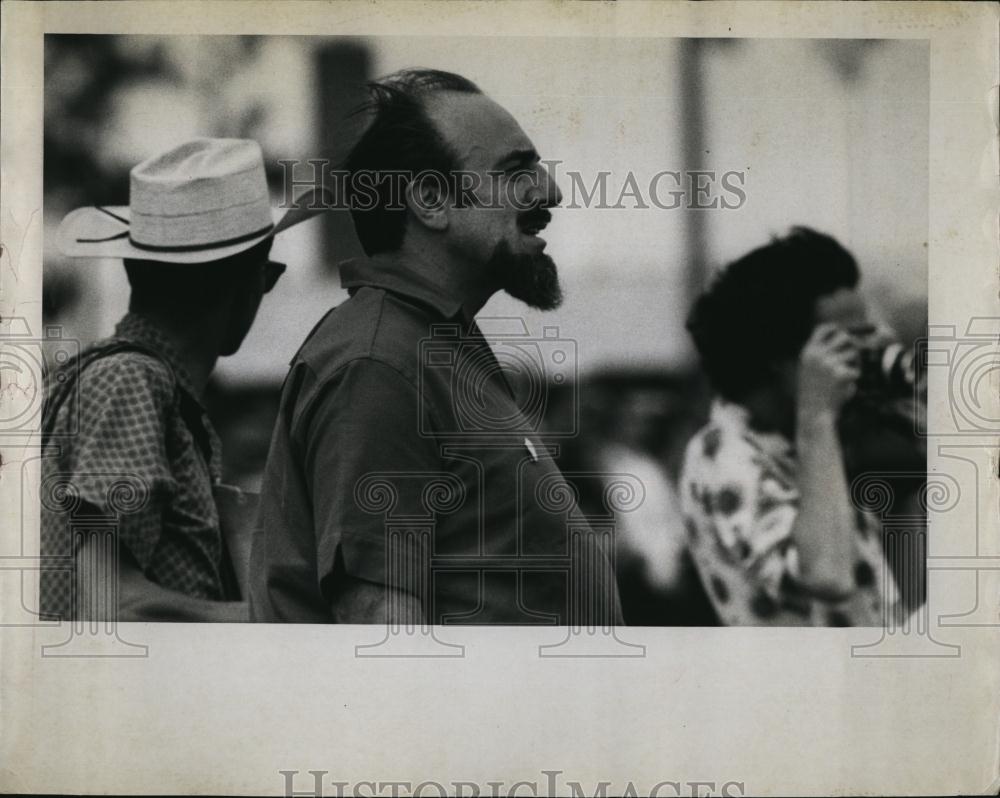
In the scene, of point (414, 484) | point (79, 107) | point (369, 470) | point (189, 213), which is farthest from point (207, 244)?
point (414, 484)

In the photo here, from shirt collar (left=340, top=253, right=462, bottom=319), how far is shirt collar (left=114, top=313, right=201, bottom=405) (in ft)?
2.32

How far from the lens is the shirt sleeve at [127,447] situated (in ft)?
14.1

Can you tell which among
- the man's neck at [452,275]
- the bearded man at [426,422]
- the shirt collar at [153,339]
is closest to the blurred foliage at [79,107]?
the shirt collar at [153,339]

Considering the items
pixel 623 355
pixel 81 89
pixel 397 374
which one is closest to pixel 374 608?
pixel 397 374

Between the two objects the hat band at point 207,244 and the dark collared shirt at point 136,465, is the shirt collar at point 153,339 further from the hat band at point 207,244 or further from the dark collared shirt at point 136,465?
the hat band at point 207,244

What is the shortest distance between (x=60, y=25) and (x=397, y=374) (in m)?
1.92

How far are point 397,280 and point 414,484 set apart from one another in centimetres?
79

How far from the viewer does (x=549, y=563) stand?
429 cm

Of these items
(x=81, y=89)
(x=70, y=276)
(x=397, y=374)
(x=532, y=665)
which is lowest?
(x=532, y=665)

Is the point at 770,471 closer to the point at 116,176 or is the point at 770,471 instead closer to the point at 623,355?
the point at 623,355

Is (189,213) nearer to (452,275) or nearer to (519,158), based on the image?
(452,275)

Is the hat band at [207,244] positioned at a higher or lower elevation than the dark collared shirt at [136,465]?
higher

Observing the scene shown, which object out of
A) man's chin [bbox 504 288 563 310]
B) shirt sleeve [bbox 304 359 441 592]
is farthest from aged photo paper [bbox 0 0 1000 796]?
shirt sleeve [bbox 304 359 441 592]

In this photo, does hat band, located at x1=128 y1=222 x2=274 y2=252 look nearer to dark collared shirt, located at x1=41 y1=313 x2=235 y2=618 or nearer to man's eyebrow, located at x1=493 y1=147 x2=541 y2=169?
dark collared shirt, located at x1=41 y1=313 x2=235 y2=618
